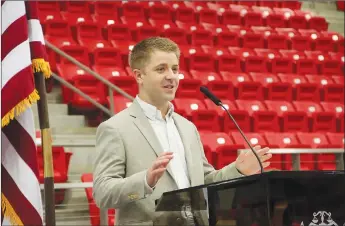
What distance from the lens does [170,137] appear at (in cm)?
223

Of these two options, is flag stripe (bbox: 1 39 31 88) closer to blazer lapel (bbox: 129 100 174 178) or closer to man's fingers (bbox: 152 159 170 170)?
blazer lapel (bbox: 129 100 174 178)

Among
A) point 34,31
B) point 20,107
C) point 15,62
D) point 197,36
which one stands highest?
point 197,36

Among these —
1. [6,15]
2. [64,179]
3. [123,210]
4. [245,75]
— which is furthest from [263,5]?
[123,210]

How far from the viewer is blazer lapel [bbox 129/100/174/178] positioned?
216cm

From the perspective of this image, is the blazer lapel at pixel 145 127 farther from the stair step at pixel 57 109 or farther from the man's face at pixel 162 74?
the stair step at pixel 57 109

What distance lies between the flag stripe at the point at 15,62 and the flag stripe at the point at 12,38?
2 cm

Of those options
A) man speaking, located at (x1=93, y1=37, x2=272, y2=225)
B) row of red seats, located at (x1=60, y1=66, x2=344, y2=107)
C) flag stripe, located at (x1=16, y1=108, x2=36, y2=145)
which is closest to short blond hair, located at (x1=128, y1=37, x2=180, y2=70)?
man speaking, located at (x1=93, y1=37, x2=272, y2=225)

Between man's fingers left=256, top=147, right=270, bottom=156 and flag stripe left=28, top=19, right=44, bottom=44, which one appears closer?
man's fingers left=256, top=147, right=270, bottom=156

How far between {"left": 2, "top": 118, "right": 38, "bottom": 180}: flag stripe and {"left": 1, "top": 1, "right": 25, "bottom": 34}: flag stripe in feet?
1.41

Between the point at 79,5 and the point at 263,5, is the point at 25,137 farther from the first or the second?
the point at 263,5

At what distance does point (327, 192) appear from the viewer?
171cm

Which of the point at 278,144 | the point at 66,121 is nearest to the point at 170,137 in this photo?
the point at 66,121

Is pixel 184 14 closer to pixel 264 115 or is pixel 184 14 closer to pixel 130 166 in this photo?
pixel 264 115

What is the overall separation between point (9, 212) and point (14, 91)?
53cm
